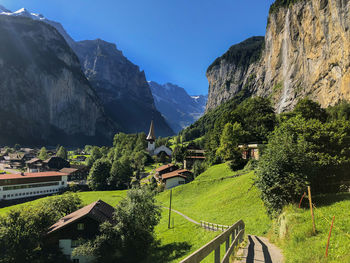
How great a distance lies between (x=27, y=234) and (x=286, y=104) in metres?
99.1

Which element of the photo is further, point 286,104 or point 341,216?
point 286,104

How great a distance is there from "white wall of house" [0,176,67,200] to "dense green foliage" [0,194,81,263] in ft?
131

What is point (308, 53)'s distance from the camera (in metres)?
79.4

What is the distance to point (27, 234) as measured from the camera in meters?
24.3

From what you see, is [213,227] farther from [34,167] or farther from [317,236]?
[34,167]

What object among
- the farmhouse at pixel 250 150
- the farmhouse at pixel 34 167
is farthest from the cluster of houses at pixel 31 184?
the farmhouse at pixel 250 150

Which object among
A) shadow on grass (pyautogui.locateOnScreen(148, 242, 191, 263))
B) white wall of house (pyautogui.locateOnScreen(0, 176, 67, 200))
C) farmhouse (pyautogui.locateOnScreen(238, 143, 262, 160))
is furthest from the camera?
white wall of house (pyautogui.locateOnScreen(0, 176, 67, 200))

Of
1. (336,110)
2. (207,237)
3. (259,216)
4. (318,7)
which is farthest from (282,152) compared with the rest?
(318,7)

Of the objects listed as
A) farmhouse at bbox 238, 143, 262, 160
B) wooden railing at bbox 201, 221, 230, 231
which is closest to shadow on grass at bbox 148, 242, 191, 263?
wooden railing at bbox 201, 221, 230, 231

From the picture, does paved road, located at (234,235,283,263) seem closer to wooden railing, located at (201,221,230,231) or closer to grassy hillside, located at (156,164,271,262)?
grassy hillside, located at (156,164,271,262)

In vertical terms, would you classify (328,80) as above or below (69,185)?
above

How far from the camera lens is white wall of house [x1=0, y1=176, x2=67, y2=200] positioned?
57.0 meters

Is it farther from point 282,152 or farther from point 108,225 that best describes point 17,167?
point 282,152

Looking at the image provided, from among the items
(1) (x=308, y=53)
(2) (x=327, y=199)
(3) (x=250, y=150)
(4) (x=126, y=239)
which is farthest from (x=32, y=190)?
(1) (x=308, y=53)
